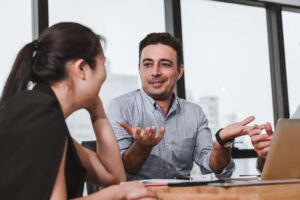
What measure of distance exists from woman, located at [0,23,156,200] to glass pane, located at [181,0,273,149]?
2418 millimetres

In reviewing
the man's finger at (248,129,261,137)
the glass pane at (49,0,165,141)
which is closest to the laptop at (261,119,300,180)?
the man's finger at (248,129,261,137)

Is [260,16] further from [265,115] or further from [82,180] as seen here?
[82,180]

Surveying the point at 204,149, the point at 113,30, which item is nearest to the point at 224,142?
the point at 204,149

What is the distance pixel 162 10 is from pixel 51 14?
3.59 feet

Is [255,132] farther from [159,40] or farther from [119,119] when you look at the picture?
[159,40]

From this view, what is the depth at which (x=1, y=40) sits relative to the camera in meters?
3.03

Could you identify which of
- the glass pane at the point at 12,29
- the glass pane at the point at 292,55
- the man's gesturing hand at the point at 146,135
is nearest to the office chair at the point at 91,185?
the man's gesturing hand at the point at 146,135

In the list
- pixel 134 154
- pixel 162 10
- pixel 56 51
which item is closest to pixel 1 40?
pixel 162 10

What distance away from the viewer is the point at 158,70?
2.24 m

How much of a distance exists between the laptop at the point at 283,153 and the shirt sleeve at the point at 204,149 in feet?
2.65

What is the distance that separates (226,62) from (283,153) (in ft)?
9.88

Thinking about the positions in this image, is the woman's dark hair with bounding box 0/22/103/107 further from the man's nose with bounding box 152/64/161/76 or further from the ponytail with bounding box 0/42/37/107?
the man's nose with bounding box 152/64/161/76

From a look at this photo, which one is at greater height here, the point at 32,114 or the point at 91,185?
the point at 32,114

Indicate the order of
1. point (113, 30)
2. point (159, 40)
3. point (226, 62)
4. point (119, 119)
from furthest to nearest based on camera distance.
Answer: point (226, 62) < point (113, 30) < point (159, 40) < point (119, 119)
